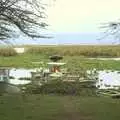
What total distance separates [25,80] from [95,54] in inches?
1310

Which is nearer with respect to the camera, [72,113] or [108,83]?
[72,113]

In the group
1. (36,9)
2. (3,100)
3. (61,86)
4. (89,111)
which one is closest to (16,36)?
(36,9)

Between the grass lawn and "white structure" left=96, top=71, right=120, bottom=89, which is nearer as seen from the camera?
the grass lawn

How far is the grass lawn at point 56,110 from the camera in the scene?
10.5 meters

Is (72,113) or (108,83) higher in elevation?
(108,83)

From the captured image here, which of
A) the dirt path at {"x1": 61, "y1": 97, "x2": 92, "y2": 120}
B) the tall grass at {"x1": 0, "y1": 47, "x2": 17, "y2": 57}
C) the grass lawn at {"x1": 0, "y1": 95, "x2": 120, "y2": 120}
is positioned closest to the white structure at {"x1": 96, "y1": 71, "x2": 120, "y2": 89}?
the grass lawn at {"x1": 0, "y1": 95, "x2": 120, "y2": 120}

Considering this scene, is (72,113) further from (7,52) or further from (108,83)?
(7,52)

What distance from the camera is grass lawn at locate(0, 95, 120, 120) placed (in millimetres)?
10547

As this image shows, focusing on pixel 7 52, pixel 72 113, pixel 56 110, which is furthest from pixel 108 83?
pixel 7 52

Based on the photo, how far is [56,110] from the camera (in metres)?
11.6

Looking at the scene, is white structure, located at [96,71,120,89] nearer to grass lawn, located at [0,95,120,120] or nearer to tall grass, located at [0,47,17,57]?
grass lawn, located at [0,95,120,120]

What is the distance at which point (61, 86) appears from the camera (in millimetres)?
23219

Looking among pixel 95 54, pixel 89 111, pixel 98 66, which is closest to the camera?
pixel 89 111

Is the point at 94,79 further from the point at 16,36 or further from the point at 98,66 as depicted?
the point at 98,66
